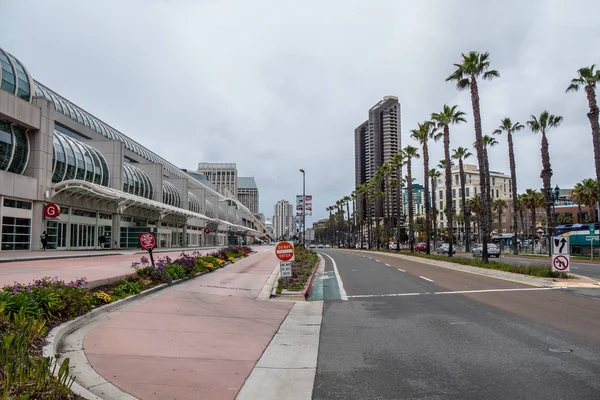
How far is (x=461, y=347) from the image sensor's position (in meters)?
7.48

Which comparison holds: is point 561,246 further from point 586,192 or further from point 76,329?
point 586,192

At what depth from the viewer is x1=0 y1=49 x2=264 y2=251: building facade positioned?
30.2 meters

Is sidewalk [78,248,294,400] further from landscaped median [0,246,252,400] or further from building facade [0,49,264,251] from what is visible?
building facade [0,49,264,251]

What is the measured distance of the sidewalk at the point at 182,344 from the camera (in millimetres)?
5371

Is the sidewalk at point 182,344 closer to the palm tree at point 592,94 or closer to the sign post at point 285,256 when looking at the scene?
the sign post at point 285,256

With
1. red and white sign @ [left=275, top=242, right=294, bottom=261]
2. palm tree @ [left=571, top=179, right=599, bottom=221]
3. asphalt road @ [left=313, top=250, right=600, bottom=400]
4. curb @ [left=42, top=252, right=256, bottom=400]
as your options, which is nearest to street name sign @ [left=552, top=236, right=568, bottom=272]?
asphalt road @ [left=313, top=250, right=600, bottom=400]

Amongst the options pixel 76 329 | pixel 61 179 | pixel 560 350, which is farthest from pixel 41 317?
pixel 61 179

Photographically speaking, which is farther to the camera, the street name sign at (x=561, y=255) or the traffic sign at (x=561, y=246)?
the traffic sign at (x=561, y=246)

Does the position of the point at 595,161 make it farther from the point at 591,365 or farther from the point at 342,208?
the point at 342,208

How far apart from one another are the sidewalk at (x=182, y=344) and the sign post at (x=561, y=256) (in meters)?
11.4

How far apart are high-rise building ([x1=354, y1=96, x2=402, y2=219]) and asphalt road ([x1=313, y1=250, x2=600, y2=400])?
81205 mm

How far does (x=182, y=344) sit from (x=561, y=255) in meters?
16.0

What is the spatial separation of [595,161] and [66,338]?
39215 mm

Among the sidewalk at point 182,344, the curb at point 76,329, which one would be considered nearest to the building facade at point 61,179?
the curb at point 76,329
